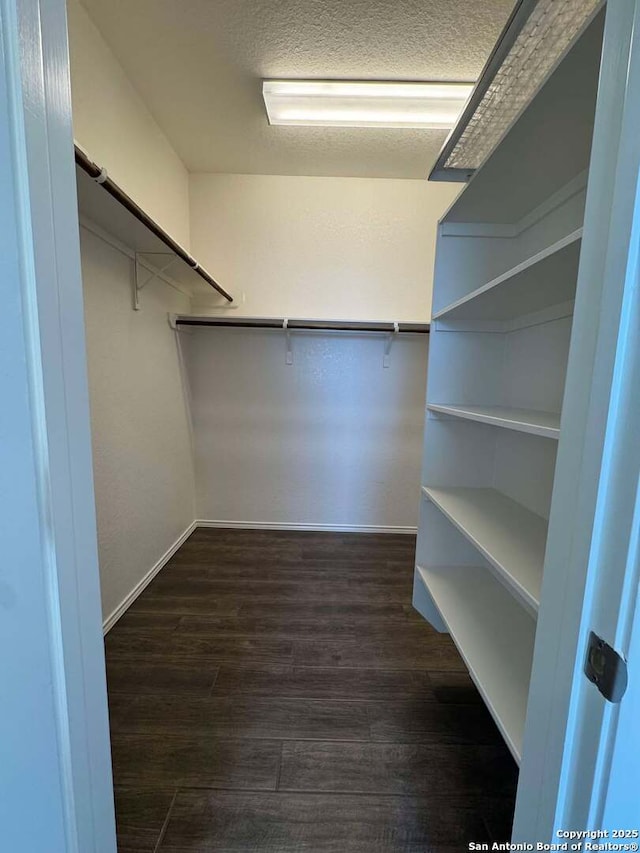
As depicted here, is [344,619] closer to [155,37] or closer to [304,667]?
[304,667]

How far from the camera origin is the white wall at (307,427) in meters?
2.83

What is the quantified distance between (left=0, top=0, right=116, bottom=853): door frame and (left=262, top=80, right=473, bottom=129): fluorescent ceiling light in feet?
5.55

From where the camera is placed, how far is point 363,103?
187cm

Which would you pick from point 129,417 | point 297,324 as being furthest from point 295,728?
point 297,324

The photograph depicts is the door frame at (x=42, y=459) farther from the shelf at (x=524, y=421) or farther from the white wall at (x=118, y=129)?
the white wall at (x=118, y=129)

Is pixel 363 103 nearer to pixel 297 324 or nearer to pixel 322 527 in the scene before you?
pixel 297 324

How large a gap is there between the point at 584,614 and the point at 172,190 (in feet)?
9.73

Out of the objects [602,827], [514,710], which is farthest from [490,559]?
[602,827]

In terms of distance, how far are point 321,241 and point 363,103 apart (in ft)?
3.02

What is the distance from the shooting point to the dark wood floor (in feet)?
3.44

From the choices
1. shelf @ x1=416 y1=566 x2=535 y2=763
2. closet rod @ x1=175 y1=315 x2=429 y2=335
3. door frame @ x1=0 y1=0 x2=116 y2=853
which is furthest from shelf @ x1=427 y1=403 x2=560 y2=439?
closet rod @ x1=175 y1=315 x2=429 y2=335

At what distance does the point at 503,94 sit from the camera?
42.8 inches

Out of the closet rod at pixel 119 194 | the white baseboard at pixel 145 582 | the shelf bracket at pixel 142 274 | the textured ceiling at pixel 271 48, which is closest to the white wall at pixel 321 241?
the textured ceiling at pixel 271 48

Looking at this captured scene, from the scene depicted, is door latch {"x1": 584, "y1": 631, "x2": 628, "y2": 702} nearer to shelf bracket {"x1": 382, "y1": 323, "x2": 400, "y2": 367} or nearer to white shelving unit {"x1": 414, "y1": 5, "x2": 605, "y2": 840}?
white shelving unit {"x1": 414, "y1": 5, "x2": 605, "y2": 840}
